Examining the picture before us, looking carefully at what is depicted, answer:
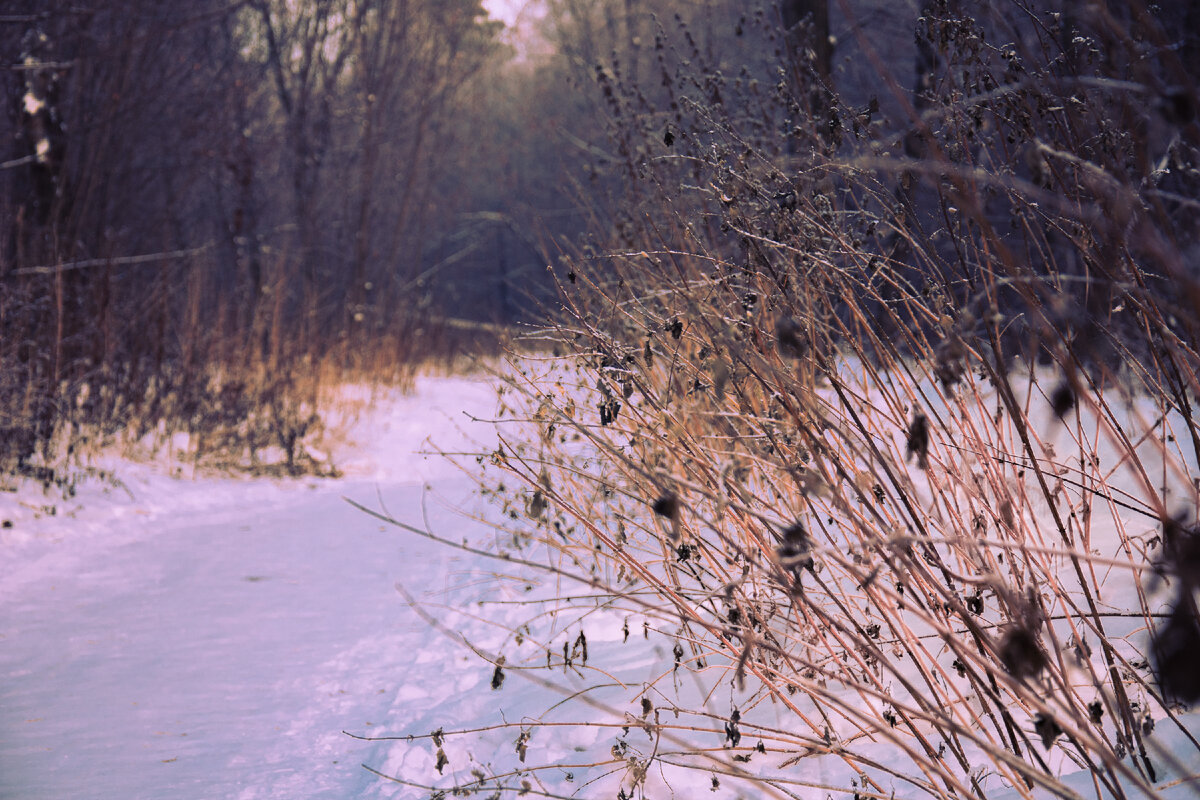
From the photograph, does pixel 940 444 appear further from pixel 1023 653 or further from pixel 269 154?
pixel 269 154

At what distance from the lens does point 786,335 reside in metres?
1.14

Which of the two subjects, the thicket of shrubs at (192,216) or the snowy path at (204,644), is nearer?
the snowy path at (204,644)

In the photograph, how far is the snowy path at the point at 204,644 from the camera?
2594 mm

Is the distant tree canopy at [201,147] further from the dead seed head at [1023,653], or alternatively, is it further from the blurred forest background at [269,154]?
the dead seed head at [1023,653]

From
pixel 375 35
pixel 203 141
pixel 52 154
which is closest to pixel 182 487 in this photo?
pixel 52 154

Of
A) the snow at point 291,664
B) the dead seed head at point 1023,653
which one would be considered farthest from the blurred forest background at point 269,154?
the snow at point 291,664

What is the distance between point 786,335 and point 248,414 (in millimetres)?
7840

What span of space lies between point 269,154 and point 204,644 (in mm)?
10344

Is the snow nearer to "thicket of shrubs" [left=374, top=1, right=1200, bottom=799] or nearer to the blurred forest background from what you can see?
"thicket of shrubs" [left=374, top=1, right=1200, bottom=799]

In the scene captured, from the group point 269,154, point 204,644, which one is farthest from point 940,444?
point 269,154

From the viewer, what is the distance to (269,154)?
1253 centimetres

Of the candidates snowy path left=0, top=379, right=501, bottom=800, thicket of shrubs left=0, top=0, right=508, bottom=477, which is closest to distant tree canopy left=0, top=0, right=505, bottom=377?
thicket of shrubs left=0, top=0, right=508, bottom=477

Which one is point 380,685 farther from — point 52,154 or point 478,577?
point 52,154

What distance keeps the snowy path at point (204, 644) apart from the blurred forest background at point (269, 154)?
4.56ft
